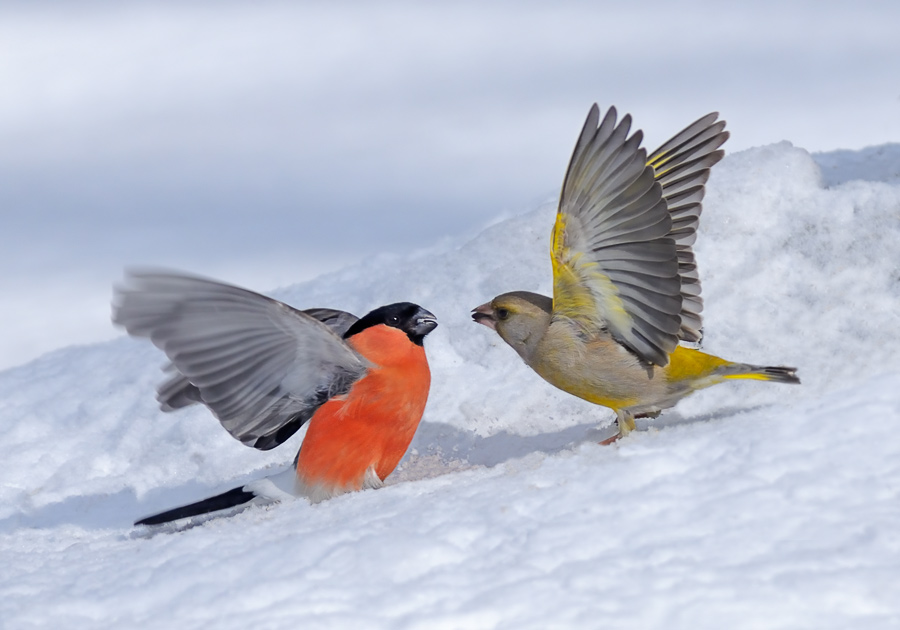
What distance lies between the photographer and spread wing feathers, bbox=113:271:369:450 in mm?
3961

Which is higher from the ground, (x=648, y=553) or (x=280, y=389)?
(x=280, y=389)

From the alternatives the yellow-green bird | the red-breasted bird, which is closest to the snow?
the red-breasted bird

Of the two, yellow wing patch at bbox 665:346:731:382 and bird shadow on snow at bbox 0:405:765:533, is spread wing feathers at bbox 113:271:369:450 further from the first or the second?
yellow wing patch at bbox 665:346:731:382

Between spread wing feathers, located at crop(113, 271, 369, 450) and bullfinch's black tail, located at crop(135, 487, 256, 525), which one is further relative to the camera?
bullfinch's black tail, located at crop(135, 487, 256, 525)

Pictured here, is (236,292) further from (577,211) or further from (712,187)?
(712,187)

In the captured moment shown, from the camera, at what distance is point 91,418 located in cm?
700

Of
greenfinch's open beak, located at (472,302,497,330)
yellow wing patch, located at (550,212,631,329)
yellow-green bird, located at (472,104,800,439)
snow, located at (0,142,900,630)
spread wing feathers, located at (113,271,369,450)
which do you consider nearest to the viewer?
snow, located at (0,142,900,630)

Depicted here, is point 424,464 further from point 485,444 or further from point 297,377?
point 297,377

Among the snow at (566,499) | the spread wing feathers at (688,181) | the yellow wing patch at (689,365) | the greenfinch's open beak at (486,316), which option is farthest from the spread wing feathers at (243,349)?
the spread wing feathers at (688,181)

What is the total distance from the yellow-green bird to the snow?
380mm

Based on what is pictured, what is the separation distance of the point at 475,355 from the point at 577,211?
2422mm

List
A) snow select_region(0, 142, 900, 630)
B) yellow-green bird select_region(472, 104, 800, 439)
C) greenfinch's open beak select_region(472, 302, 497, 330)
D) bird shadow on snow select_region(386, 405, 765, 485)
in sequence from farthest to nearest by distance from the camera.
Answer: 1. bird shadow on snow select_region(386, 405, 765, 485)
2. greenfinch's open beak select_region(472, 302, 497, 330)
3. yellow-green bird select_region(472, 104, 800, 439)
4. snow select_region(0, 142, 900, 630)

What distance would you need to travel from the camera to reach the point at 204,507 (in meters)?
4.50

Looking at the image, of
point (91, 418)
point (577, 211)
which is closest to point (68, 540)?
point (91, 418)
